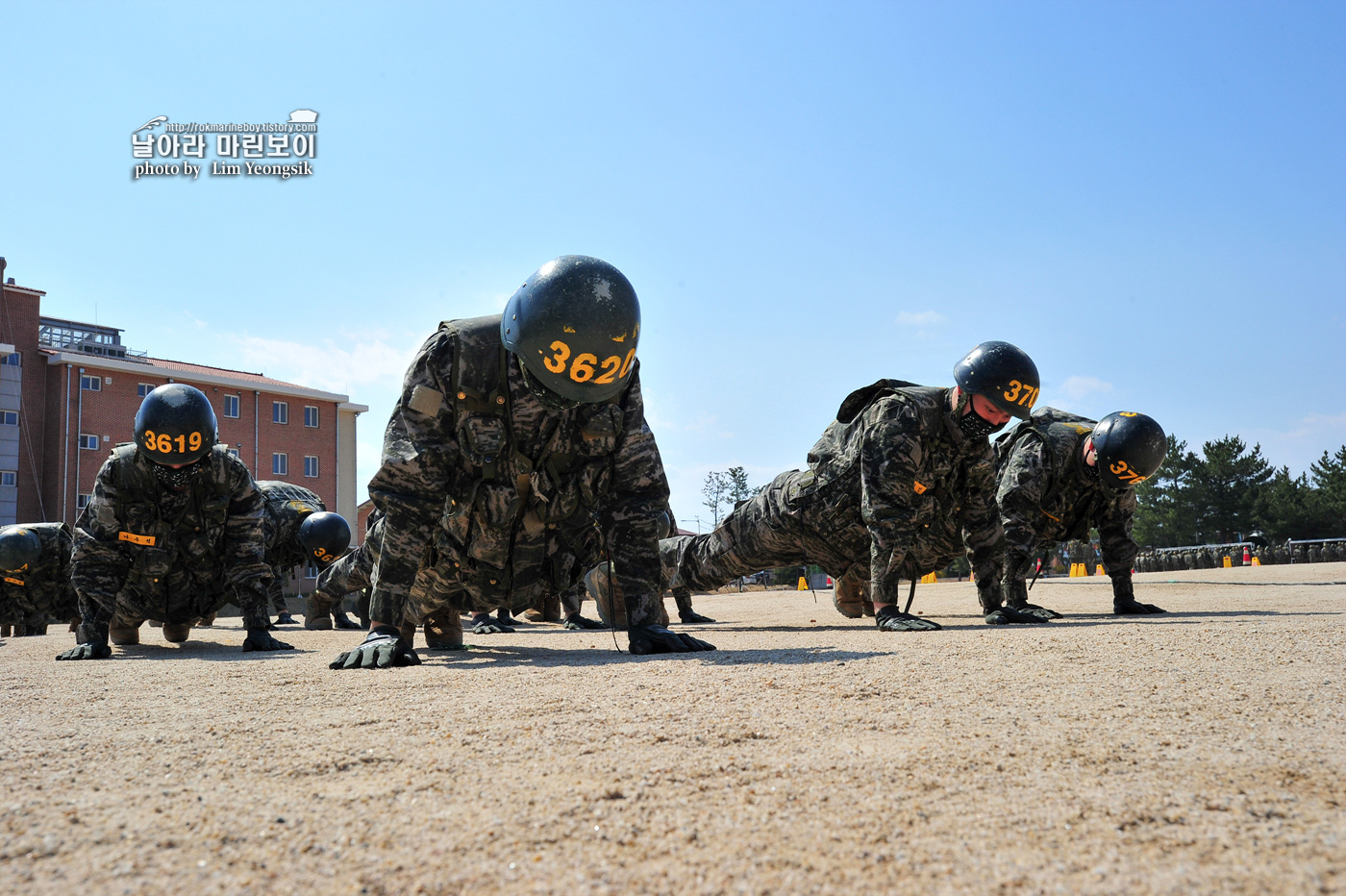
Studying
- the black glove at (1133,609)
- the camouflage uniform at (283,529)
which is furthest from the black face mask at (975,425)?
the camouflage uniform at (283,529)

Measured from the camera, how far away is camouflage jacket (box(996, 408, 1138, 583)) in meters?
8.11

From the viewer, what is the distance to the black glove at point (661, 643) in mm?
4707

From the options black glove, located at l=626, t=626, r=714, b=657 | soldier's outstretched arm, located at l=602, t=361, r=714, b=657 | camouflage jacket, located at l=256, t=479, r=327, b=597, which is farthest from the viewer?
camouflage jacket, located at l=256, t=479, r=327, b=597

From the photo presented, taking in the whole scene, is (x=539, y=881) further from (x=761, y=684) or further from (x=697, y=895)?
(x=761, y=684)

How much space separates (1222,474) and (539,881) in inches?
2203

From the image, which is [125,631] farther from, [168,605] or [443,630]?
[443,630]

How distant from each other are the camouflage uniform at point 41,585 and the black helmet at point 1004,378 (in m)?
11.9

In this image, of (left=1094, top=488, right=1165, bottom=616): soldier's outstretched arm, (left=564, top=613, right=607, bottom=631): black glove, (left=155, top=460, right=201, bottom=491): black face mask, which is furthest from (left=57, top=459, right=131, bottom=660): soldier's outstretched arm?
(left=1094, top=488, right=1165, bottom=616): soldier's outstretched arm

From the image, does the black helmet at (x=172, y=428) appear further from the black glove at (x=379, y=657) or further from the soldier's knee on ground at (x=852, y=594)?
the soldier's knee on ground at (x=852, y=594)

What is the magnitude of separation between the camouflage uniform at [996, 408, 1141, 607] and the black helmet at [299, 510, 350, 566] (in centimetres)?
849

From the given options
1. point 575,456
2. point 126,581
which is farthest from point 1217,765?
point 126,581

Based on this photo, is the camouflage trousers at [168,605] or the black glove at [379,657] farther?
the camouflage trousers at [168,605]

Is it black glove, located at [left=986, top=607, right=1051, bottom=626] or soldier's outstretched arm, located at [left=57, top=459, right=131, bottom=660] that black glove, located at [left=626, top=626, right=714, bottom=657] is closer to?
black glove, located at [left=986, top=607, right=1051, bottom=626]

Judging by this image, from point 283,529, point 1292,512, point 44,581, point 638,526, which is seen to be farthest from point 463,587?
point 1292,512
